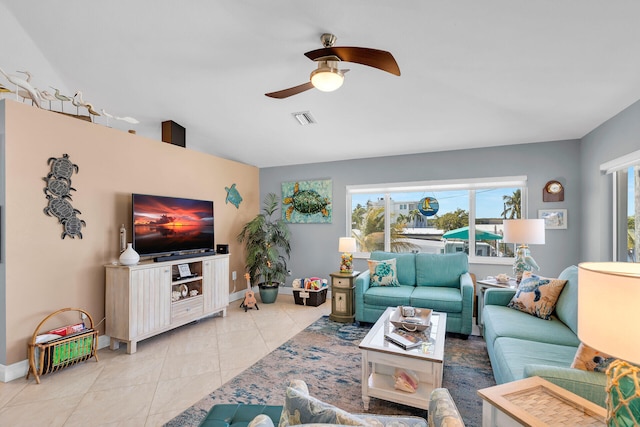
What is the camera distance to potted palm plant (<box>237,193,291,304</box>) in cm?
508

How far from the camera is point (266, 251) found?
5.11 meters

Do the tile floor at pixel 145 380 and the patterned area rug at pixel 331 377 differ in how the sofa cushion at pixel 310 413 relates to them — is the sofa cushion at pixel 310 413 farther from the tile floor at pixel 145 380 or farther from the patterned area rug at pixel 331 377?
the tile floor at pixel 145 380

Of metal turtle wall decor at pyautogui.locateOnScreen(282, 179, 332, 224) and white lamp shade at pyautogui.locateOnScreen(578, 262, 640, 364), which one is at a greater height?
metal turtle wall decor at pyautogui.locateOnScreen(282, 179, 332, 224)

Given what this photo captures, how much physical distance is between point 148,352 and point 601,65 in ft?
15.8

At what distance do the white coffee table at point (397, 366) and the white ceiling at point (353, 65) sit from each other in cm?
235

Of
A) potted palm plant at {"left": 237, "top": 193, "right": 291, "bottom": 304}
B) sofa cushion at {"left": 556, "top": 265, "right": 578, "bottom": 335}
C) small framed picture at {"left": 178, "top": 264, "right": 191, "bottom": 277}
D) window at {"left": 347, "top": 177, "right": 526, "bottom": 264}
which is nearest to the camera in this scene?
sofa cushion at {"left": 556, "top": 265, "right": 578, "bottom": 335}

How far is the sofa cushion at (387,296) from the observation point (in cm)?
360

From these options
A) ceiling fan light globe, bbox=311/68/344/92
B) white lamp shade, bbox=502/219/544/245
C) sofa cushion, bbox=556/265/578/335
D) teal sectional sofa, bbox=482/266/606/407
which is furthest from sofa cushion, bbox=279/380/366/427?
white lamp shade, bbox=502/219/544/245

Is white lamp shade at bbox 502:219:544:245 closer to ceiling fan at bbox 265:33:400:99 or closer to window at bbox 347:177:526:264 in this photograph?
window at bbox 347:177:526:264

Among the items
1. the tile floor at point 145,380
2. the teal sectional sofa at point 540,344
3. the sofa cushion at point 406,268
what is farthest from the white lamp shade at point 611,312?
the sofa cushion at point 406,268

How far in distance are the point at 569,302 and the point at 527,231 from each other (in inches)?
36.6

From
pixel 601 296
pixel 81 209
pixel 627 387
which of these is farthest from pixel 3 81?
pixel 627 387

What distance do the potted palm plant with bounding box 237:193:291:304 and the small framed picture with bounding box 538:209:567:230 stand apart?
379 cm

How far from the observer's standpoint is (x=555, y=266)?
4105 mm
